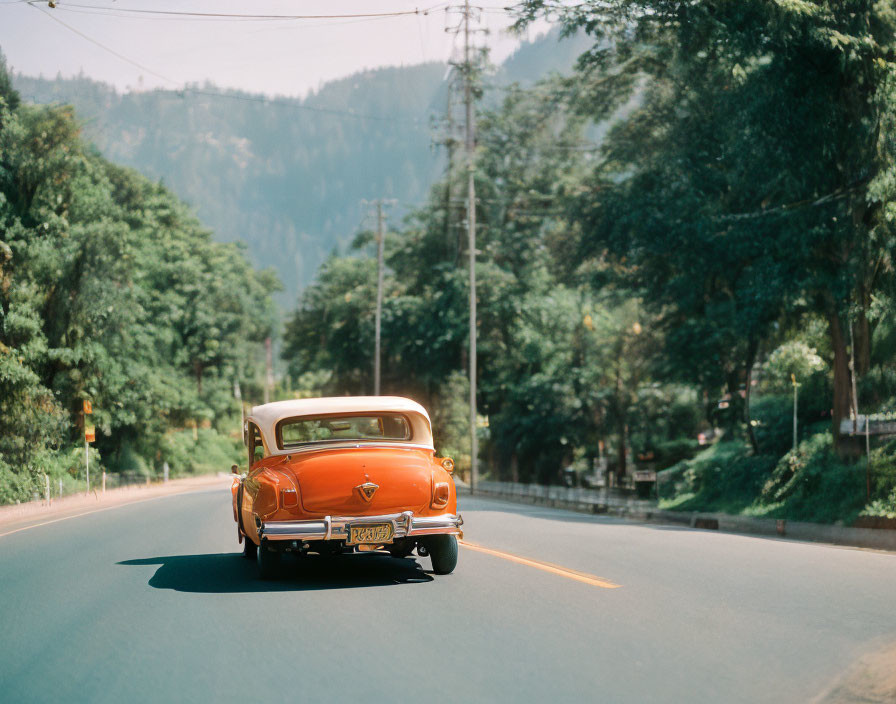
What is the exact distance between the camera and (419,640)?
7.12m

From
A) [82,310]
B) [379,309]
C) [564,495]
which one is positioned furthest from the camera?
[379,309]

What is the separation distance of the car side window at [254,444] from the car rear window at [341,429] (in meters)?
0.54

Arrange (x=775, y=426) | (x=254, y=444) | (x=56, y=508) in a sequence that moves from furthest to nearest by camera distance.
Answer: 1. (x=56, y=508)
2. (x=775, y=426)
3. (x=254, y=444)

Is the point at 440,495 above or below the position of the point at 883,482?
above

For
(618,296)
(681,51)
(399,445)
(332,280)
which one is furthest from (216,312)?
(399,445)

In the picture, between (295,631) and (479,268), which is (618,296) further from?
(295,631)

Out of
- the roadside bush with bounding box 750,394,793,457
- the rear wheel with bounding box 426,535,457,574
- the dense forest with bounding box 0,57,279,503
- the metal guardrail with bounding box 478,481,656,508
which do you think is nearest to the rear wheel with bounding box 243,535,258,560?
the rear wheel with bounding box 426,535,457,574

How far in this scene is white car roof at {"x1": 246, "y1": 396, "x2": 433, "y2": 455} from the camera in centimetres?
1086

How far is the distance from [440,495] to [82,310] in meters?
32.4

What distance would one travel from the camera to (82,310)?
39031 millimetres

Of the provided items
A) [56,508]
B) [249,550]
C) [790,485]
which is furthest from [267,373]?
[249,550]

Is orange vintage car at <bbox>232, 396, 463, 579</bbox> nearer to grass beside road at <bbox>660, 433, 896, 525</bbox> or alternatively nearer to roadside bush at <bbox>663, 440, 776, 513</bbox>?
grass beside road at <bbox>660, 433, 896, 525</bbox>

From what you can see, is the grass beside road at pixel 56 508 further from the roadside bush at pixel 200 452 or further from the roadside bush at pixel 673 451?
the roadside bush at pixel 673 451

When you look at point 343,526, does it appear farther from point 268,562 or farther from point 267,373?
point 267,373
